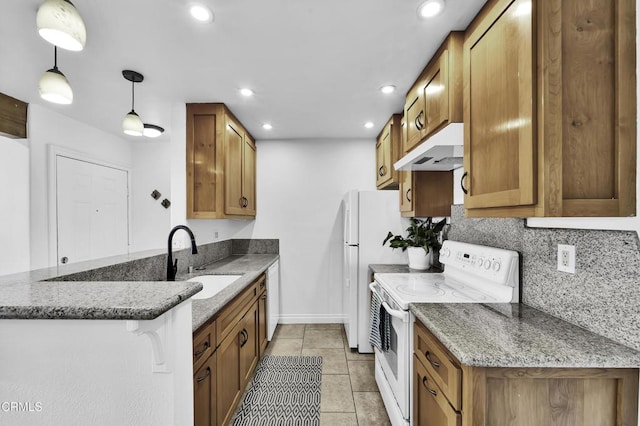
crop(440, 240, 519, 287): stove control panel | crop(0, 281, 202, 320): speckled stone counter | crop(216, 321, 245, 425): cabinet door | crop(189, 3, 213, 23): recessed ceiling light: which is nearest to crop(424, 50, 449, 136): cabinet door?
crop(440, 240, 519, 287): stove control panel

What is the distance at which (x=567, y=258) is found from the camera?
1.18 metres

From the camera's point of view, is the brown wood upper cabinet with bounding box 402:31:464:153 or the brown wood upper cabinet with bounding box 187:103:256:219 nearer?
the brown wood upper cabinet with bounding box 402:31:464:153

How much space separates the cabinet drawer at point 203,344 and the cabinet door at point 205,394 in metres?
0.04

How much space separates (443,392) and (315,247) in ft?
8.59

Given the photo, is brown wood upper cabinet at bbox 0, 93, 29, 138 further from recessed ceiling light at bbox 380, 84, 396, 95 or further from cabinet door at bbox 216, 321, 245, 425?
recessed ceiling light at bbox 380, 84, 396, 95

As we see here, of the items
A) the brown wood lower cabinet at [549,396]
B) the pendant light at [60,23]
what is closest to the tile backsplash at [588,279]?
the brown wood lower cabinet at [549,396]

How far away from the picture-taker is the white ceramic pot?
8.12 ft

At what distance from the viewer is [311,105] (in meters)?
2.54

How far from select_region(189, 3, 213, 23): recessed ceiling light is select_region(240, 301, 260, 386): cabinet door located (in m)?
1.80

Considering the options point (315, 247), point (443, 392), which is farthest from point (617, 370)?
point (315, 247)

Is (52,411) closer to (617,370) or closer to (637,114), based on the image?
(617,370)

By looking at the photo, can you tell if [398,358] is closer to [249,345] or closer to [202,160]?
[249,345]

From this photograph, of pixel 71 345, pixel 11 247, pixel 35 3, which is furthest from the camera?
pixel 11 247

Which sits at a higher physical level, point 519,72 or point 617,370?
point 519,72
